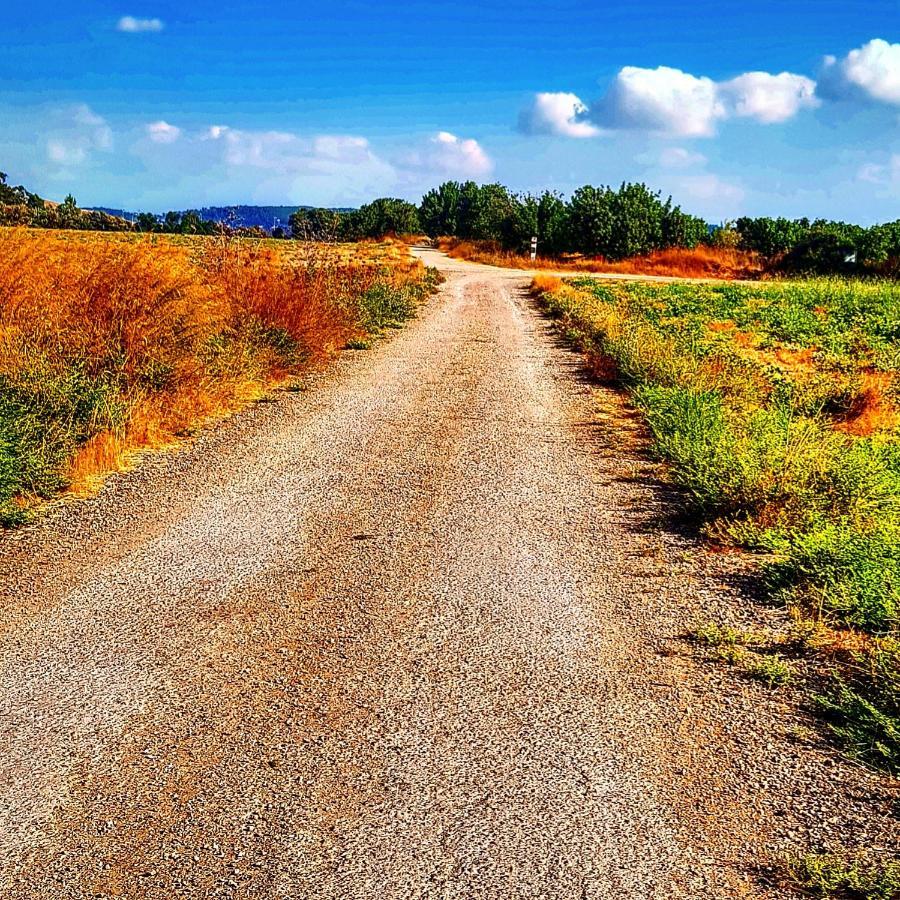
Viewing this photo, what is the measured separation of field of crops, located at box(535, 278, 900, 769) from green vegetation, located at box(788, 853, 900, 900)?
73 cm

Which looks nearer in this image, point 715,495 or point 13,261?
point 715,495

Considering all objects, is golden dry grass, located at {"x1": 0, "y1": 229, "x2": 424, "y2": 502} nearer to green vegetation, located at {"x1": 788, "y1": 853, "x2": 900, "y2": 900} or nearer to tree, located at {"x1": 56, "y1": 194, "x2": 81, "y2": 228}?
green vegetation, located at {"x1": 788, "y1": 853, "x2": 900, "y2": 900}

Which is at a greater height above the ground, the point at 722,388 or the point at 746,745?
the point at 722,388

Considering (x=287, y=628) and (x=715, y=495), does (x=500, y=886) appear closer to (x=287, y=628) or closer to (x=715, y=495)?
(x=287, y=628)

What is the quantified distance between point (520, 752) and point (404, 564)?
2254 millimetres

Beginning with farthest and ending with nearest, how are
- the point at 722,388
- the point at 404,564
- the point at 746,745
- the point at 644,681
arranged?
the point at 722,388, the point at 404,564, the point at 644,681, the point at 746,745

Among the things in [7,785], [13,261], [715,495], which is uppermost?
[13,261]

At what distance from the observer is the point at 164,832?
311cm

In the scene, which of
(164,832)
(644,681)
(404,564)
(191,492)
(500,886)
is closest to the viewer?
(500,886)

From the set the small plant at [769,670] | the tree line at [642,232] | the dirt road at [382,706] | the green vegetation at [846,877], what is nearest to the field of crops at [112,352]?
the dirt road at [382,706]

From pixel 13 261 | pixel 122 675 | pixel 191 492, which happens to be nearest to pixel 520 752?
pixel 122 675

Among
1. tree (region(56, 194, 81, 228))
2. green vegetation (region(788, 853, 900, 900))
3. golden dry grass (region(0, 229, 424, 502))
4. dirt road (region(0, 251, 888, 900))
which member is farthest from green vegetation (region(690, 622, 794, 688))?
tree (region(56, 194, 81, 228))

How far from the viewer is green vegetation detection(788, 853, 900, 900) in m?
2.79

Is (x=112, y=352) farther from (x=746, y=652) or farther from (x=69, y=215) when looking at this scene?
(x=69, y=215)
